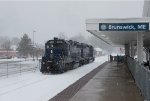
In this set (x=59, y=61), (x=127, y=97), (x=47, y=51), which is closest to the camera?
(x=127, y=97)

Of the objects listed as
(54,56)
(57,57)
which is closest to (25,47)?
(54,56)

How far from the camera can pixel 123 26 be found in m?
19.8

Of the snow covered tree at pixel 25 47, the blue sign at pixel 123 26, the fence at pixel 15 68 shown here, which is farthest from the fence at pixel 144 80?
the snow covered tree at pixel 25 47

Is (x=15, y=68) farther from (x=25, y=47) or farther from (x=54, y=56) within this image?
(x=25, y=47)

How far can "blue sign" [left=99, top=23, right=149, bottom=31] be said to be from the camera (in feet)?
64.1

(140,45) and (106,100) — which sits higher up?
(140,45)

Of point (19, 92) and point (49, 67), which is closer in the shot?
point (19, 92)

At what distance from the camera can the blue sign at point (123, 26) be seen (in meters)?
19.5

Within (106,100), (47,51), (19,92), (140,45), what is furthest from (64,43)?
(106,100)

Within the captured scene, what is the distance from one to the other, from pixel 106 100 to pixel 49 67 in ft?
60.5

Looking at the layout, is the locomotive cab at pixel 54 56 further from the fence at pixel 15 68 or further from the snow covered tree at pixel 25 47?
the snow covered tree at pixel 25 47

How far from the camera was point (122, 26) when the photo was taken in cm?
1980

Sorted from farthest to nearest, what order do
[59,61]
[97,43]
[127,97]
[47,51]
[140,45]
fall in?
[97,43]
[47,51]
[59,61]
[140,45]
[127,97]

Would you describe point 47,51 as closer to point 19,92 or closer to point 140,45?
point 140,45
